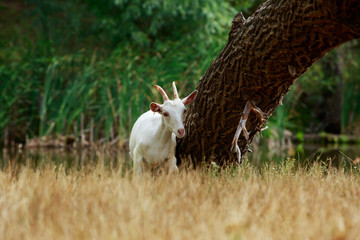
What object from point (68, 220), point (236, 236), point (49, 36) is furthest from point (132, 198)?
point (49, 36)

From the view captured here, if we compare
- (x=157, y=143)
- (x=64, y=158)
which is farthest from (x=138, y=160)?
(x=64, y=158)

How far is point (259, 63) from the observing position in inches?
166

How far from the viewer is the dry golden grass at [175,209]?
2545 mm

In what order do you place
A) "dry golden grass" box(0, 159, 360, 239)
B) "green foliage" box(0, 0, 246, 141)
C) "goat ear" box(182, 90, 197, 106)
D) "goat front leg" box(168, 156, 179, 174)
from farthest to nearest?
"green foliage" box(0, 0, 246, 141) → "goat front leg" box(168, 156, 179, 174) → "goat ear" box(182, 90, 197, 106) → "dry golden grass" box(0, 159, 360, 239)

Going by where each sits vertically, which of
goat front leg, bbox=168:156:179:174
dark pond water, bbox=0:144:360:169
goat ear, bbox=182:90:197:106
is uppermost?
goat ear, bbox=182:90:197:106

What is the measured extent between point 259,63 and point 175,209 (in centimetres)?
172

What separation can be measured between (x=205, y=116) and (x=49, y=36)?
10.7 meters

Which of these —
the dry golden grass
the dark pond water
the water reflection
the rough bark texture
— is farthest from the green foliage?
the dry golden grass

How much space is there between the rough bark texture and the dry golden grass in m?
0.87

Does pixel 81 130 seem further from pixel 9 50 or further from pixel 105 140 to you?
pixel 9 50

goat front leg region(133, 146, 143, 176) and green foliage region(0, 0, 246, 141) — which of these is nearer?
goat front leg region(133, 146, 143, 176)

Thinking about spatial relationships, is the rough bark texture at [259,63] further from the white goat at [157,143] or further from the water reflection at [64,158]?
the water reflection at [64,158]

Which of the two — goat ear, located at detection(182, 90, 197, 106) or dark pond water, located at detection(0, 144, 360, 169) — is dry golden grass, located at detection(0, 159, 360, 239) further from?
dark pond water, located at detection(0, 144, 360, 169)

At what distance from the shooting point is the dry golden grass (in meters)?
2.54
